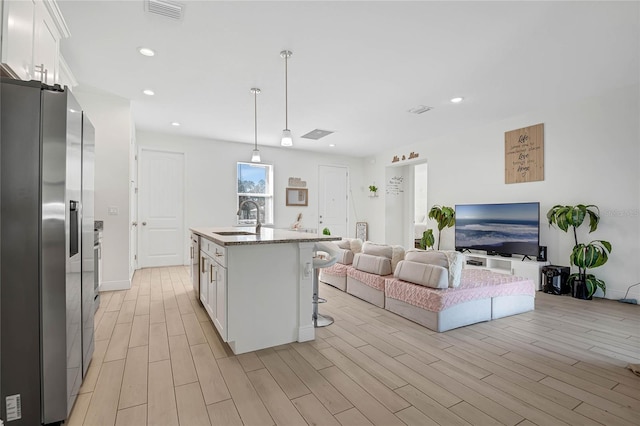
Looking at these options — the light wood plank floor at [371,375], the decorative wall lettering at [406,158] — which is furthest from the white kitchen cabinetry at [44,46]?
the decorative wall lettering at [406,158]

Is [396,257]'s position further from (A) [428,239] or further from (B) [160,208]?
(B) [160,208]

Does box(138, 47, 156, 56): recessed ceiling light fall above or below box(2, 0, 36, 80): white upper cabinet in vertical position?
above

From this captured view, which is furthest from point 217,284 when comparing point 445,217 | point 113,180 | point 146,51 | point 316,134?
point 445,217

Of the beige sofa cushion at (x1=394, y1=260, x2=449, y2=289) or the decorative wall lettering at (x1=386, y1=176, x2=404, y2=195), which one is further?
the decorative wall lettering at (x1=386, y1=176, x2=404, y2=195)

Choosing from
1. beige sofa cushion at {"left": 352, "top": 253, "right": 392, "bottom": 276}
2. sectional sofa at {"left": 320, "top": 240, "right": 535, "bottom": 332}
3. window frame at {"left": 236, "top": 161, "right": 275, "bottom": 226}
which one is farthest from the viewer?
window frame at {"left": 236, "top": 161, "right": 275, "bottom": 226}

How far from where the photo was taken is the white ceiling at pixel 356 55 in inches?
95.3

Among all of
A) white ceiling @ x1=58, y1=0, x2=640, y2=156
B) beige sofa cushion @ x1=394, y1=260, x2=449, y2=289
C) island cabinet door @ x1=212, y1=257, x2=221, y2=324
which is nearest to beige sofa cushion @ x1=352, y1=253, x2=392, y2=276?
beige sofa cushion @ x1=394, y1=260, x2=449, y2=289

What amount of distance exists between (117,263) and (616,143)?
6.85 meters

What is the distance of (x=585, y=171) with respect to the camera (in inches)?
165

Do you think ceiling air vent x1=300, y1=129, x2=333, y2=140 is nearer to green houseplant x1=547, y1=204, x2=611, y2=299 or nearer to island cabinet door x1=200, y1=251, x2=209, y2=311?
island cabinet door x1=200, y1=251, x2=209, y2=311

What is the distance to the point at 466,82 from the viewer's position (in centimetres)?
367

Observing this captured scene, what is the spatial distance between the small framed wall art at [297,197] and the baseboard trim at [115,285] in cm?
384

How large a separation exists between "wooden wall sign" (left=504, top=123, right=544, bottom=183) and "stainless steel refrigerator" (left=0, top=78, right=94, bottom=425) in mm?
5581

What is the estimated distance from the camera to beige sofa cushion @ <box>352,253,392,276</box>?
3.54m
